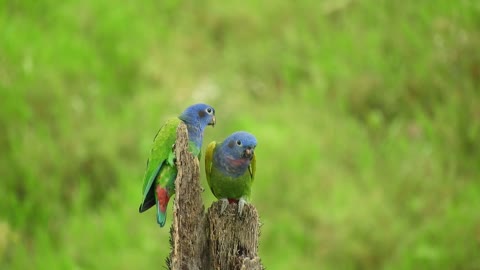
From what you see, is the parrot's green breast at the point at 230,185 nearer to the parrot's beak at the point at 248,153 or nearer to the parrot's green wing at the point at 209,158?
the parrot's green wing at the point at 209,158

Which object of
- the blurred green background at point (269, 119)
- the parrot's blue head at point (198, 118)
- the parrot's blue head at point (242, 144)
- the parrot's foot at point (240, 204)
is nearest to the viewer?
the parrot's foot at point (240, 204)

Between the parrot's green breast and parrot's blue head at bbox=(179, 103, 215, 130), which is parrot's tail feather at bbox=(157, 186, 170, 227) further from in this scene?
parrot's blue head at bbox=(179, 103, 215, 130)

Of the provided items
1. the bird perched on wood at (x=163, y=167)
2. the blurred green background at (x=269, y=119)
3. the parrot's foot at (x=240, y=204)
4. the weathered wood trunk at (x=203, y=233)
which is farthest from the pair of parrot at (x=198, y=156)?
the blurred green background at (x=269, y=119)

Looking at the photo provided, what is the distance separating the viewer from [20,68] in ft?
37.1

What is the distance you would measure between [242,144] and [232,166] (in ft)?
0.69

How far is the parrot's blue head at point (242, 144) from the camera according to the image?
5586mm

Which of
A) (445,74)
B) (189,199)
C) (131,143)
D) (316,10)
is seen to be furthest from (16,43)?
(189,199)

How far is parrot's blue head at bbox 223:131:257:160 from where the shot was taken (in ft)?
18.3

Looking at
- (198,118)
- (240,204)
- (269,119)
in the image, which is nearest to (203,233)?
(240,204)

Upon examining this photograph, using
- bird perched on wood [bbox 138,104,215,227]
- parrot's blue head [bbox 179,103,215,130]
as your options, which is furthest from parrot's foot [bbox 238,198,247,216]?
parrot's blue head [bbox 179,103,215,130]

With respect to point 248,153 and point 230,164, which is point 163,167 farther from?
point 248,153

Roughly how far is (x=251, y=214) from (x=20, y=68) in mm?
7234

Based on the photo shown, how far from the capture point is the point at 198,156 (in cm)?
564

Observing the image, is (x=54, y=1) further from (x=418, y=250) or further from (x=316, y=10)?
(x=418, y=250)
